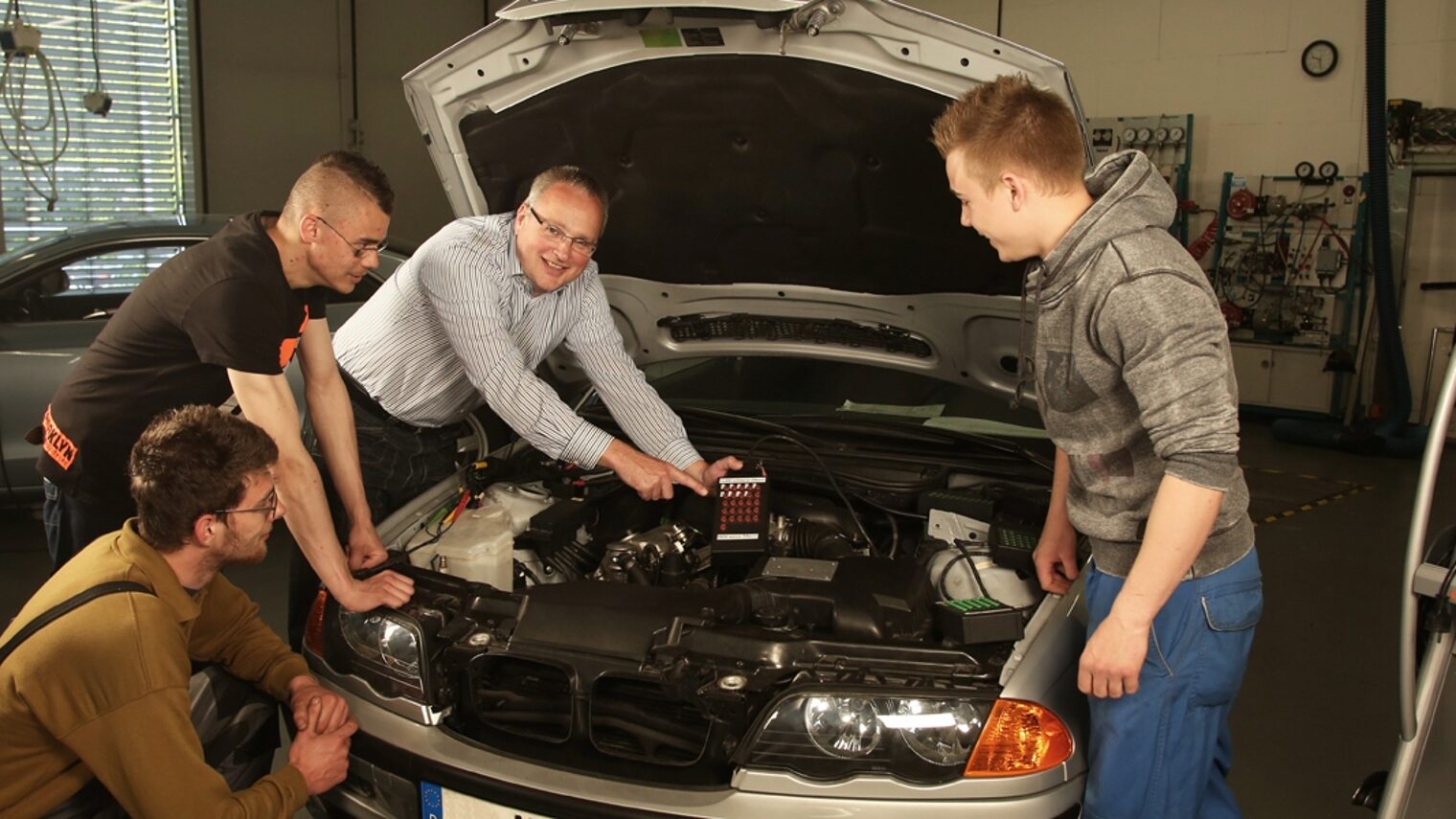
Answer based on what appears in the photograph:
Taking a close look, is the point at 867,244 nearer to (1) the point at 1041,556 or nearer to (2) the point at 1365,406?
(1) the point at 1041,556

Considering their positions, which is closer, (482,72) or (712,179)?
(482,72)

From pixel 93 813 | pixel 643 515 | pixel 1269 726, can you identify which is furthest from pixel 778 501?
pixel 1269 726

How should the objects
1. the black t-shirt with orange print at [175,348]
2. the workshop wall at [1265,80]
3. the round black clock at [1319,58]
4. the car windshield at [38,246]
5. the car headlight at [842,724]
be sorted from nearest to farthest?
the car headlight at [842,724] < the black t-shirt with orange print at [175,348] < the car windshield at [38,246] < the workshop wall at [1265,80] < the round black clock at [1319,58]

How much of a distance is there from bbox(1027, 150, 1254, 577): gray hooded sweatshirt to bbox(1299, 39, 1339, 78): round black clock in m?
6.59

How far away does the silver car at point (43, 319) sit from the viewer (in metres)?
4.03

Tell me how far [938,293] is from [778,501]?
65cm

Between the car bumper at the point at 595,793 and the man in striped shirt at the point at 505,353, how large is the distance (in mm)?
751

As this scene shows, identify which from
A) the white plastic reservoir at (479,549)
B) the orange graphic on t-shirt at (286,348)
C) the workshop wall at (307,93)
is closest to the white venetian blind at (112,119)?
the workshop wall at (307,93)

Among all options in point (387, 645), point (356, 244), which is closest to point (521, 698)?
point (387, 645)

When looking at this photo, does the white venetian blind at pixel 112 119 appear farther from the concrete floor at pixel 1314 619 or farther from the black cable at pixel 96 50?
the concrete floor at pixel 1314 619

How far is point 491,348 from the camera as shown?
95.0 inches

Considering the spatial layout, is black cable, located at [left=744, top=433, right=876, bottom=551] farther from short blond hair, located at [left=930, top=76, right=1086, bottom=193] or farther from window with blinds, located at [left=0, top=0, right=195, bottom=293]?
window with blinds, located at [left=0, top=0, right=195, bottom=293]

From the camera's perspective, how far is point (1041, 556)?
6.55ft

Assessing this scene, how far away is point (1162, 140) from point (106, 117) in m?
6.96
